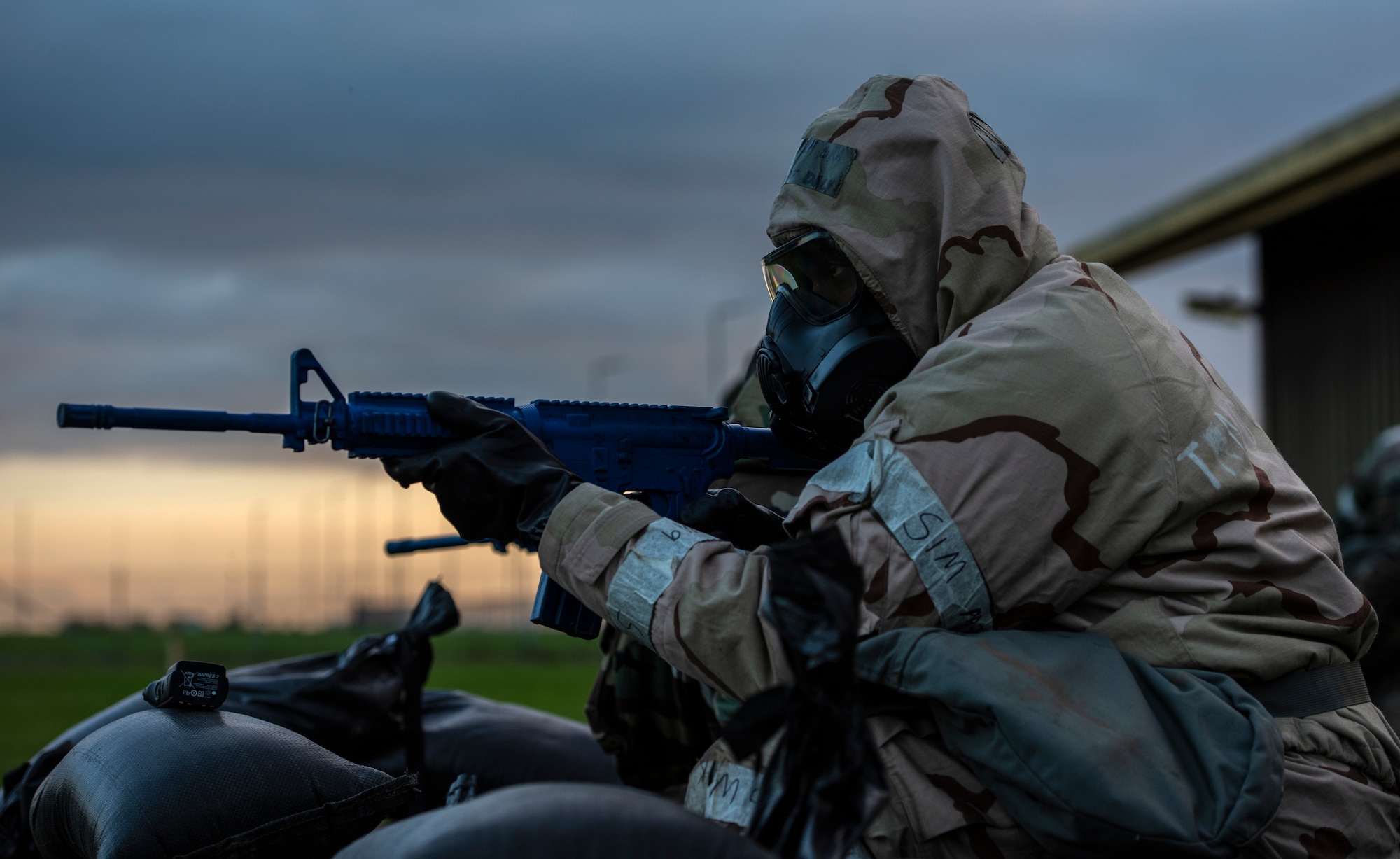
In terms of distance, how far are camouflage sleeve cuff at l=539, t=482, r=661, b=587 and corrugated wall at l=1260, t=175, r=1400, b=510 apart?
31.1 feet

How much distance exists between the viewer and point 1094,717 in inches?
66.3

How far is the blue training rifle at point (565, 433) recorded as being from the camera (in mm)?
2346

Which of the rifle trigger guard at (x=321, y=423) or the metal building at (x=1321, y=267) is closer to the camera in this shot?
the rifle trigger guard at (x=321, y=423)

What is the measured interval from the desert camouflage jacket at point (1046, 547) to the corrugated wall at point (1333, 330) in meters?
9.05

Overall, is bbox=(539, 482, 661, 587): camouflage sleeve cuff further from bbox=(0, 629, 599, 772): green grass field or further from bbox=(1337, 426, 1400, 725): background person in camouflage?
bbox=(0, 629, 599, 772): green grass field

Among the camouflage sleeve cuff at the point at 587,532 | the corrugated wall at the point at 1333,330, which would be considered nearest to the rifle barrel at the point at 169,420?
the camouflage sleeve cuff at the point at 587,532

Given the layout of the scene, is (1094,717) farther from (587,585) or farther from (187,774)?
(187,774)

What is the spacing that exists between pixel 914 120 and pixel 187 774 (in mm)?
1668

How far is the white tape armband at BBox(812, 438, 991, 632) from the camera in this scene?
5.89 feet

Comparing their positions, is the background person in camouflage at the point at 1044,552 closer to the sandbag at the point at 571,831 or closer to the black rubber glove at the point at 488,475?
the black rubber glove at the point at 488,475

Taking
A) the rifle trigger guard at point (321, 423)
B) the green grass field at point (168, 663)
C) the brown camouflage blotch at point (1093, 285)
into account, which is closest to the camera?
the brown camouflage blotch at point (1093, 285)

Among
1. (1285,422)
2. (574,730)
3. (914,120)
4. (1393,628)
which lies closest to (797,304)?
(914,120)

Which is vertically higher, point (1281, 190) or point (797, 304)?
point (1281, 190)

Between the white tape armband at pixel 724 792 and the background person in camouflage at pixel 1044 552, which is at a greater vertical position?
the background person in camouflage at pixel 1044 552
